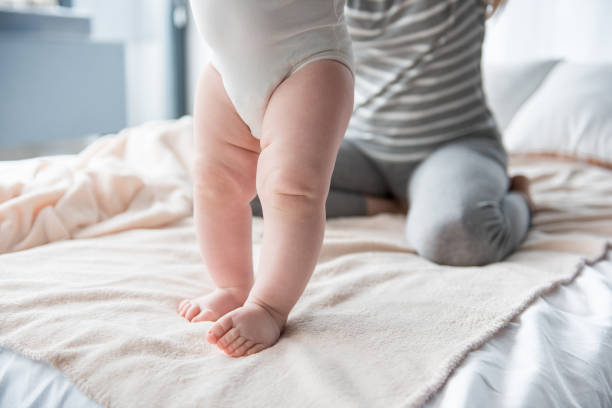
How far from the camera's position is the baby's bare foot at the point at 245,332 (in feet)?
2.02

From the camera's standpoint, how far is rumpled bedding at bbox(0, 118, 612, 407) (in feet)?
1.84

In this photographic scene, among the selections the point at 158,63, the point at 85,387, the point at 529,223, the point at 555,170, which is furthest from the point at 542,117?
the point at 158,63

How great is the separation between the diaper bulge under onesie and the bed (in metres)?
0.30

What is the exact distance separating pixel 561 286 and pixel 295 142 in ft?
1.59

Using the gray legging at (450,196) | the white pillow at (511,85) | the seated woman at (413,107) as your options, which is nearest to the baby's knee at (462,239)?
the gray legging at (450,196)

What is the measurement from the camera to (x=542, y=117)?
169cm

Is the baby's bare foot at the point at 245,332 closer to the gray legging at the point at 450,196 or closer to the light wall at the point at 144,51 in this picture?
the gray legging at the point at 450,196

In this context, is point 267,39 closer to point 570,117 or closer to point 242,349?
point 242,349

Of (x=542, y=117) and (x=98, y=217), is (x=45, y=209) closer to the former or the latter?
(x=98, y=217)

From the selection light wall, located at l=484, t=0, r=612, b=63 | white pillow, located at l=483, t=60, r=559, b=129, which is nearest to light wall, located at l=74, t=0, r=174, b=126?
light wall, located at l=484, t=0, r=612, b=63

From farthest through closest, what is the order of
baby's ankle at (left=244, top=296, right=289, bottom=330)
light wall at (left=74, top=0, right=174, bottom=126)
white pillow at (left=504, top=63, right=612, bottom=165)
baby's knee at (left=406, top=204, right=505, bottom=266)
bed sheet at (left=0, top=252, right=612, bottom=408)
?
light wall at (left=74, top=0, right=174, bottom=126) → white pillow at (left=504, top=63, right=612, bottom=165) → baby's knee at (left=406, top=204, right=505, bottom=266) → baby's ankle at (left=244, top=296, right=289, bottom=330) → bed sheet at (left=0, top=252, right=612, bottom=408)

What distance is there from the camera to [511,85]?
1.89 metres

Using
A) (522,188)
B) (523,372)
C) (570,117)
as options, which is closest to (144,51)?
(570,117)

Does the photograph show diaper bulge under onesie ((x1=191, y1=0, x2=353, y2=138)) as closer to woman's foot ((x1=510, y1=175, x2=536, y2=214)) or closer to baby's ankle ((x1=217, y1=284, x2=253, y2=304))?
baby's ankle ((x1=217, y1=284, x2=253, y2=304))
